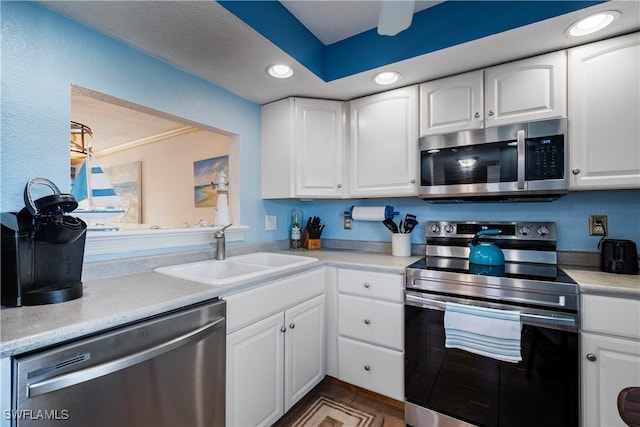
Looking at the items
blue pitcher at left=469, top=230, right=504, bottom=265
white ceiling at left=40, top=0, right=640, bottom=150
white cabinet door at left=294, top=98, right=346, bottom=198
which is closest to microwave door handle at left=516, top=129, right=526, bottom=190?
blue pitcher at left=469, top=230, right=504, bottom=265

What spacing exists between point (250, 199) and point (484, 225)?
1.72 meters

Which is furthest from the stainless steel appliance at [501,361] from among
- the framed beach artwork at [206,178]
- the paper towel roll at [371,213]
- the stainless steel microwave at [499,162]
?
the framed beach artwork at [206,178]

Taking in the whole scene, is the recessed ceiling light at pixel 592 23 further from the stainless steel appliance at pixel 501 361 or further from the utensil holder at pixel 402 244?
the utensil holder at pixel 402 244

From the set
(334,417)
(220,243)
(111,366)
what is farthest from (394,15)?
(334,417)

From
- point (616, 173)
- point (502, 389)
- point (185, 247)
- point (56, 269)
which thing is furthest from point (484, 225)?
point (56, 269)

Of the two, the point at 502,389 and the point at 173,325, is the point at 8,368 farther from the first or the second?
the point at 502,389

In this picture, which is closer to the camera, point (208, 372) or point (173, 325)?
point (173, 325)

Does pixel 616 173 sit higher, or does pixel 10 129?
pixel 10 129

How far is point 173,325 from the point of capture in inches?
41.1

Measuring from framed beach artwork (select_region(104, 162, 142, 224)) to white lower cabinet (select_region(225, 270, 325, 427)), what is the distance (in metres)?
3.41

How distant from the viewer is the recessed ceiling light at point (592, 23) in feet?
4.12

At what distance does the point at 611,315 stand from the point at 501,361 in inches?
19.2

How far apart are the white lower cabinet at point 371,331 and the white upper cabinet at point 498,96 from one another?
41.9 inches

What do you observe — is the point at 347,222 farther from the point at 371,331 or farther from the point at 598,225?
the point at 598,225
